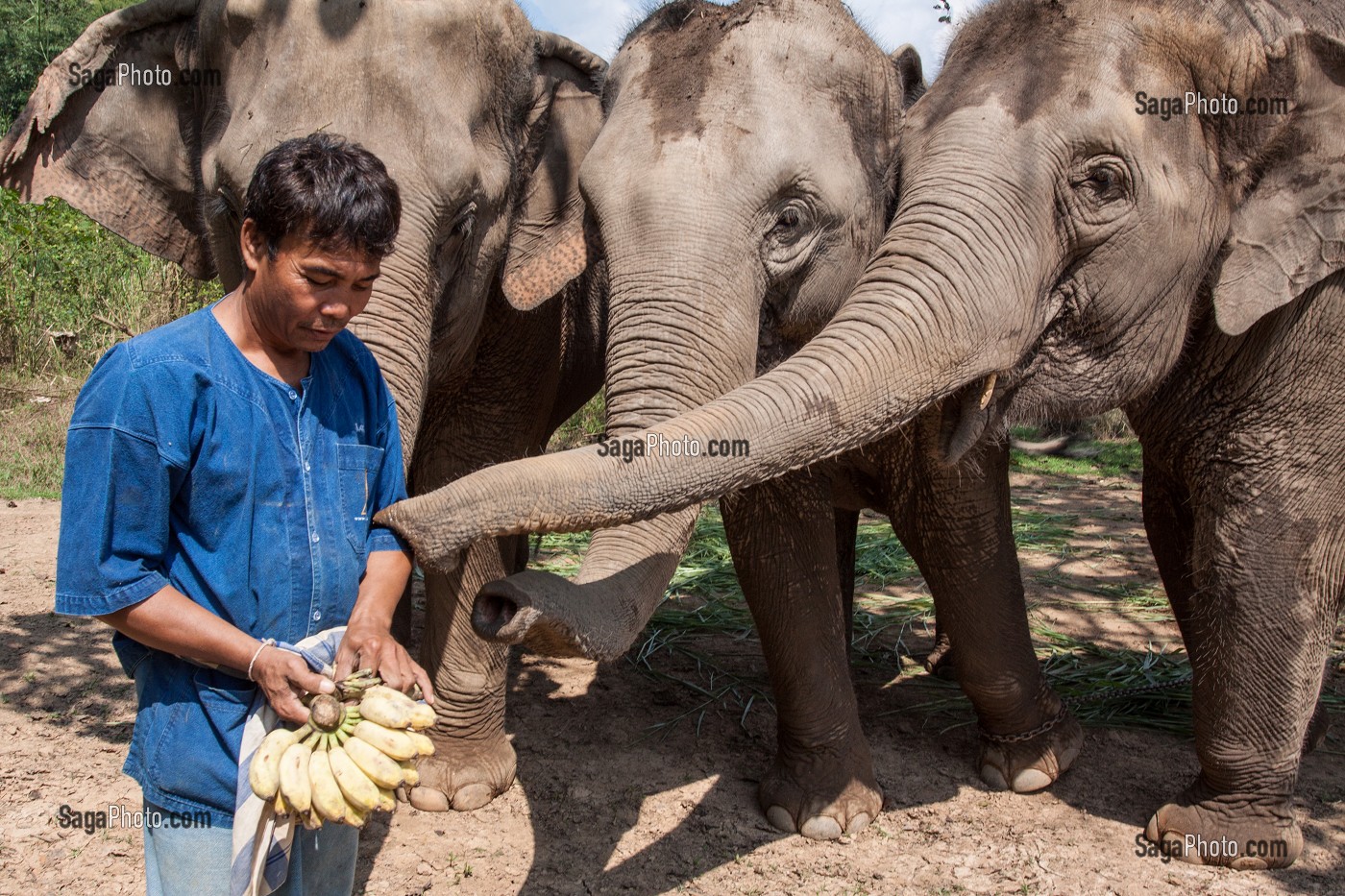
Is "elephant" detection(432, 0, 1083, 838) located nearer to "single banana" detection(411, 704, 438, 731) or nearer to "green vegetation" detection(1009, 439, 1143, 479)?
"single banana" detection(411, 704, 438, 731)

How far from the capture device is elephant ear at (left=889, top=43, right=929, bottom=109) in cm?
386

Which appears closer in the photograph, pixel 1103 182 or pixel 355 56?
pixel 1103 182

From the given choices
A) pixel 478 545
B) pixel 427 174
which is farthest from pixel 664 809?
pixel 427 174

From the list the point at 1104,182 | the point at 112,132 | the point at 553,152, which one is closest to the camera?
the point at 1104,182

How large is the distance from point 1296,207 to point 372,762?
2.53m

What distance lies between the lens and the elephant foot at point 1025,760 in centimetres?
407

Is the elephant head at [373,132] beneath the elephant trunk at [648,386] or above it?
above

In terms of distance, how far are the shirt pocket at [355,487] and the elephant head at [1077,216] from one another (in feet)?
2.78

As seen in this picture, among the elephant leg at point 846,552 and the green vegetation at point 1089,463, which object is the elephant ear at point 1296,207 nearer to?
the elephant leg at point 846,552

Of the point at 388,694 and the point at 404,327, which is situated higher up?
the point at 404,327

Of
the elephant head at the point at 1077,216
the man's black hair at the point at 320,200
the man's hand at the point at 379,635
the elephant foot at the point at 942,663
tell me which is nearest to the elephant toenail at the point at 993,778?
the elephant foot at the point at 942,663

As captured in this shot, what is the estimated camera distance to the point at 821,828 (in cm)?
375

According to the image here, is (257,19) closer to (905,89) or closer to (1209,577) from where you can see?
(905,89)

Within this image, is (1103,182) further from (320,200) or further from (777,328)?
(320,200)
